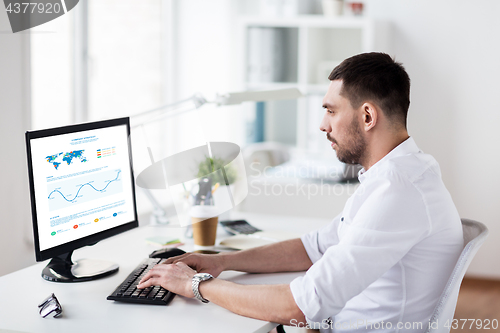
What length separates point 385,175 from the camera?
117cm

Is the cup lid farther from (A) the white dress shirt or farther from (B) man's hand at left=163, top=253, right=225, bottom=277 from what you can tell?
(A) the white dress shirt

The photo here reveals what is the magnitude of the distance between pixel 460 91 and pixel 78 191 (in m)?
3.09

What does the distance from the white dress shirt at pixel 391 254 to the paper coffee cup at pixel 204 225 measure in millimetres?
633

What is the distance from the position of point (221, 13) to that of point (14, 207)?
7.59 ft

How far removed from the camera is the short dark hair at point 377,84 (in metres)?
1.26

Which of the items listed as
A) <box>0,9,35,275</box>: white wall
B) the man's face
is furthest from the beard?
<box>0,9,35,275</box>: white wall

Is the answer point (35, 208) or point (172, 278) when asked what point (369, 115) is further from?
point (35, 208)

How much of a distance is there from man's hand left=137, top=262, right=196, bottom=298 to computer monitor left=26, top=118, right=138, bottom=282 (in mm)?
219

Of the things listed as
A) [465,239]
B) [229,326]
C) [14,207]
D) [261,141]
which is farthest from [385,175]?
[261,141]

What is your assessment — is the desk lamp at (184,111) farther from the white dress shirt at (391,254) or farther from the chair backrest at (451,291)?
the chair backrest at (451,291)

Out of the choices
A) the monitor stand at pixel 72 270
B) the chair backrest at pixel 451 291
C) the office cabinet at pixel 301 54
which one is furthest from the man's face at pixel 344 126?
the office cabinet at pixel 301 54

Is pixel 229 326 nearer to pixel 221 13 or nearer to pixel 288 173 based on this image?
pixel 288 173

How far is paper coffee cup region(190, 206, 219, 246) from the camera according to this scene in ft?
5.88

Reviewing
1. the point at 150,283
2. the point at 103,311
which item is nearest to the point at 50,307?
the point at 103,311
